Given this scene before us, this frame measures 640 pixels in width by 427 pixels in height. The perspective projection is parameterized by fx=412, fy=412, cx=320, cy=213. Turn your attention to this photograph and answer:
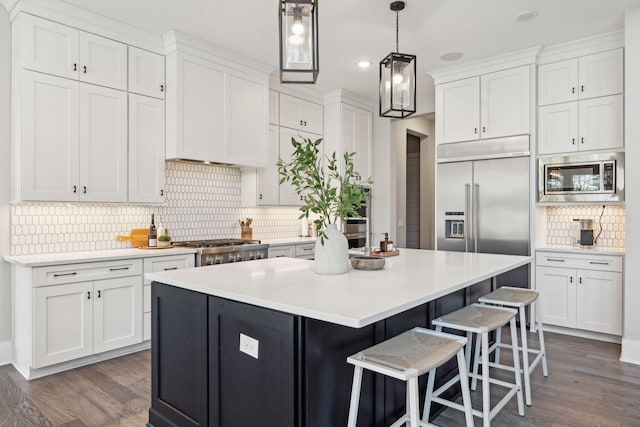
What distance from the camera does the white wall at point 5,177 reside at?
10.8ft

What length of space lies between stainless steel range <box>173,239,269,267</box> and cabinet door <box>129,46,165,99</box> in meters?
1.51

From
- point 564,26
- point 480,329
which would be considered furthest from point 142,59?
point 564,26

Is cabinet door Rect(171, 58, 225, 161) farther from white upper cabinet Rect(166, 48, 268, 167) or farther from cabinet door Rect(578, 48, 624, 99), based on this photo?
cabinet door Rect(578, 48, 624, 99)

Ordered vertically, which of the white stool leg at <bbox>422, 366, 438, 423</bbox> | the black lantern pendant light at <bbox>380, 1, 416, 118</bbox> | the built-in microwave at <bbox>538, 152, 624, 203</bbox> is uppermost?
the black lantern pendant light at <bbox>380, 1, 416, 118</bbox>

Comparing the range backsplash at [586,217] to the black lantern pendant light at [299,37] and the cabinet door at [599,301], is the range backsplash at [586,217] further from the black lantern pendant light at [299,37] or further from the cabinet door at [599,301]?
the black lantern pendant light at [299,37]

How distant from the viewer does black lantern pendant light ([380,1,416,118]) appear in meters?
2.71

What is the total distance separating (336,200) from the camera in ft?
7.22

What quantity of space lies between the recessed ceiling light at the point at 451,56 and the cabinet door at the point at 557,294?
241cm

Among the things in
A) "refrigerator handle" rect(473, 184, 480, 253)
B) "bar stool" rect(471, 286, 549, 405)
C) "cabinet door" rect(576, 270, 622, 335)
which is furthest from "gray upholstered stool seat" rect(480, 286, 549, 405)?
"refrigerator handle" rect(473, 184, 480, 253)

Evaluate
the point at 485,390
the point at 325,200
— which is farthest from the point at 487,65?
the point at 485,390

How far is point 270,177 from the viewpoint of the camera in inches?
200

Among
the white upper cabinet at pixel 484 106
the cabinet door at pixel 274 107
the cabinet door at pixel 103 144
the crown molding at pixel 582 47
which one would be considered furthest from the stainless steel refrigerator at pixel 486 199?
the cabinet door at pixel 103 144

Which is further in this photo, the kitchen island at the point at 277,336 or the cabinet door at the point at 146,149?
the cabinet door at the point at 146,149

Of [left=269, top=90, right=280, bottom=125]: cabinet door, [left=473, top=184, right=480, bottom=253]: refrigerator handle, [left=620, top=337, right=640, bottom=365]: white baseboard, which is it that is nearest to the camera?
[left=620, top=337, right=640, bottom=365]: white baseboard
